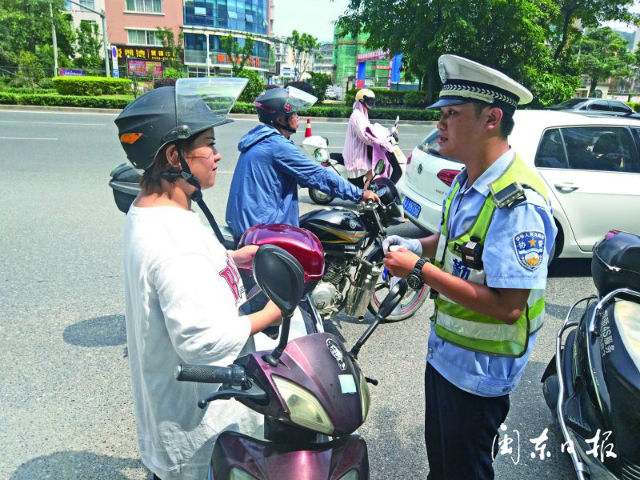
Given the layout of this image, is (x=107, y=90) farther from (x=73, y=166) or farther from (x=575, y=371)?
(x=575, y=371)

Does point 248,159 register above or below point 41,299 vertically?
above

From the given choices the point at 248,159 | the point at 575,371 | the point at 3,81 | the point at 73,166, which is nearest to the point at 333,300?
the point at 248,159

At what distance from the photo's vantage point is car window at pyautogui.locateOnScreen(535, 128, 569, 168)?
4672 millimetres

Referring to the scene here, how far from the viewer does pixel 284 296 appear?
43.2 inches

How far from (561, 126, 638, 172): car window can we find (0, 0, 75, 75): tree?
35.2 m

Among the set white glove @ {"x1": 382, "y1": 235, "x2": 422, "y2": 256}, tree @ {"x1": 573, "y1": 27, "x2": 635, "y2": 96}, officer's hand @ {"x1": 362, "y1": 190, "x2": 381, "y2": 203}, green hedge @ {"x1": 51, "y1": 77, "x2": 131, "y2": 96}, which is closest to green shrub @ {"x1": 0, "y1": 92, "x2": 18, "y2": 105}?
green hedge @ {"x1": 51, "y1": 77, "x2": 131, "y2": 96}

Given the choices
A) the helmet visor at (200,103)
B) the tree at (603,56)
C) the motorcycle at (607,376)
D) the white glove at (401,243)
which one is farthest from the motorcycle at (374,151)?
the tree at (603,56)

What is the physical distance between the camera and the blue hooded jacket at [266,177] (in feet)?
10.5

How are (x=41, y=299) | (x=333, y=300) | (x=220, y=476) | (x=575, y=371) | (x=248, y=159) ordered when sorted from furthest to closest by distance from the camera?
(x=41, y=299) → (x=333, y=300) → (x=248, y=159) → (x=575, y=371) → (x=220, y=476)

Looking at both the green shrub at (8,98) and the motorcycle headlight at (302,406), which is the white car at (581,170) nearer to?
the motorcycle headlight at (302,406)

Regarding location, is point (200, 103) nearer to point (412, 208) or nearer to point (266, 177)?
point (266, 177)

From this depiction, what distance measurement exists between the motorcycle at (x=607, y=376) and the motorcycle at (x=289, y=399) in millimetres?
1118

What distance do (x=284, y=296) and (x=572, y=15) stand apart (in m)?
29.3

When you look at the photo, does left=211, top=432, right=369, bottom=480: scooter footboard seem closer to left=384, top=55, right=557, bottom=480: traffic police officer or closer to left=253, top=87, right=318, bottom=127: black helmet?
left=384, top=55, right=557, bottom=480: traffic police officer
